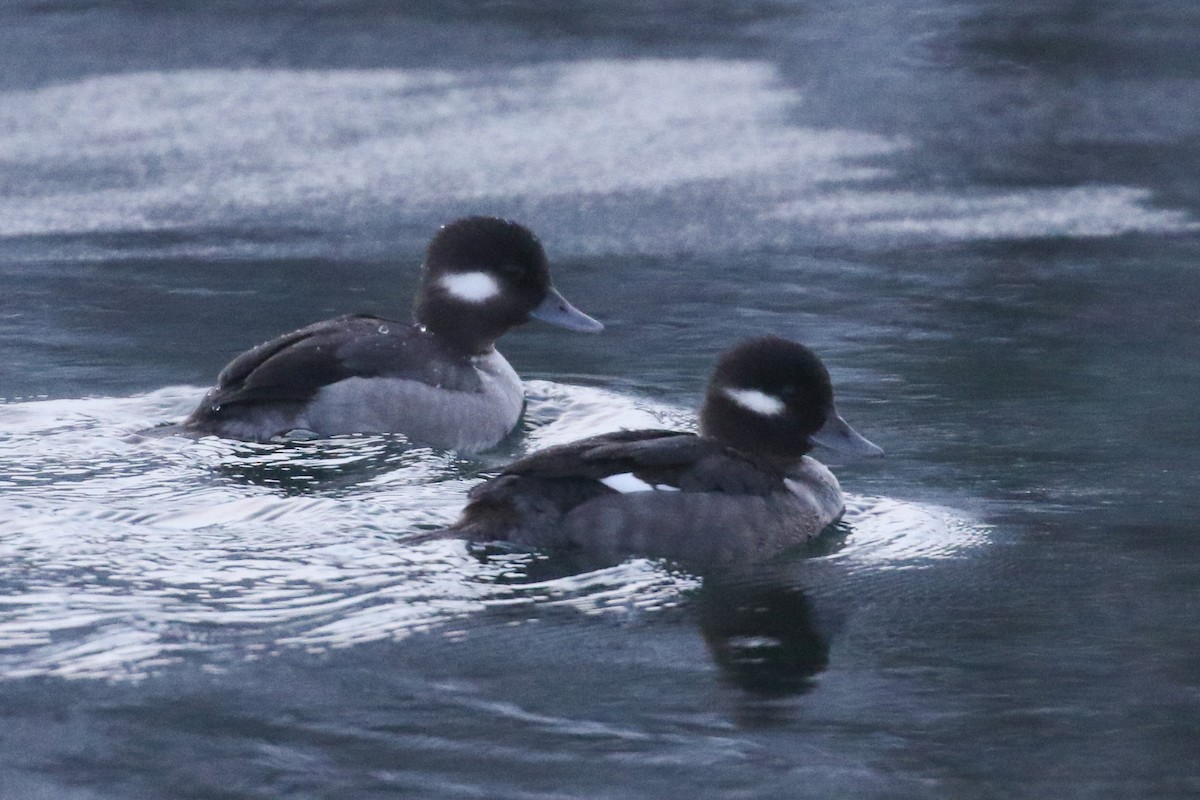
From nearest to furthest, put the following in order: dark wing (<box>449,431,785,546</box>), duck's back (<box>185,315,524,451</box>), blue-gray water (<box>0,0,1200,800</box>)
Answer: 1. blue-gray water (<box>0,0,1200,800</box>)
2. dark wing (<box>449,431,785,546</box>)
3. duck's back (<box>185,315,524,451</box>)

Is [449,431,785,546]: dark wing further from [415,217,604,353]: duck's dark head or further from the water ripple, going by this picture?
[415,217,604,353]: duck's dark head

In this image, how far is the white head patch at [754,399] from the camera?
643cm

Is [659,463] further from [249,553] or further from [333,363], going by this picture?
[333,363]

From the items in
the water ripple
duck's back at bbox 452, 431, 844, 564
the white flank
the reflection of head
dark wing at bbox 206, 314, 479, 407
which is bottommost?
the reflection of head

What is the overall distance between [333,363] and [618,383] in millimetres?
1548

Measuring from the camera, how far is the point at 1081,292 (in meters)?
10.1

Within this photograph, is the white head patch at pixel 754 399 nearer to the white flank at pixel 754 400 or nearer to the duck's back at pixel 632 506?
the white flank at pixel 754 400

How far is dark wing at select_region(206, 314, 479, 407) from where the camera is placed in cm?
740

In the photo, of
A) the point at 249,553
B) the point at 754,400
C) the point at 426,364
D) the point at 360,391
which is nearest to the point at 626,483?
the point at 754,400

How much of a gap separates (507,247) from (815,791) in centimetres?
423

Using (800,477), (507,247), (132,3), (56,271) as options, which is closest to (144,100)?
(132,3)

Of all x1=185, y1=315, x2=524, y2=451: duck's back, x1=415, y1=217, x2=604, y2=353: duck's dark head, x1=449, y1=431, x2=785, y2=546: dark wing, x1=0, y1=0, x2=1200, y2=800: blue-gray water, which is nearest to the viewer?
x1=0, y1=0, x2=1200, y2=800: blue-gray water

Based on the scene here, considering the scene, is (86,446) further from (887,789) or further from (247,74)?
(247,74)

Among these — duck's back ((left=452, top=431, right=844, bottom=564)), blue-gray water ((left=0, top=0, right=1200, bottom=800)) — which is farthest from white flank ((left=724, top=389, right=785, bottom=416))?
blue-gray water ((left=0, top=0, right=1200, bottom=800))
